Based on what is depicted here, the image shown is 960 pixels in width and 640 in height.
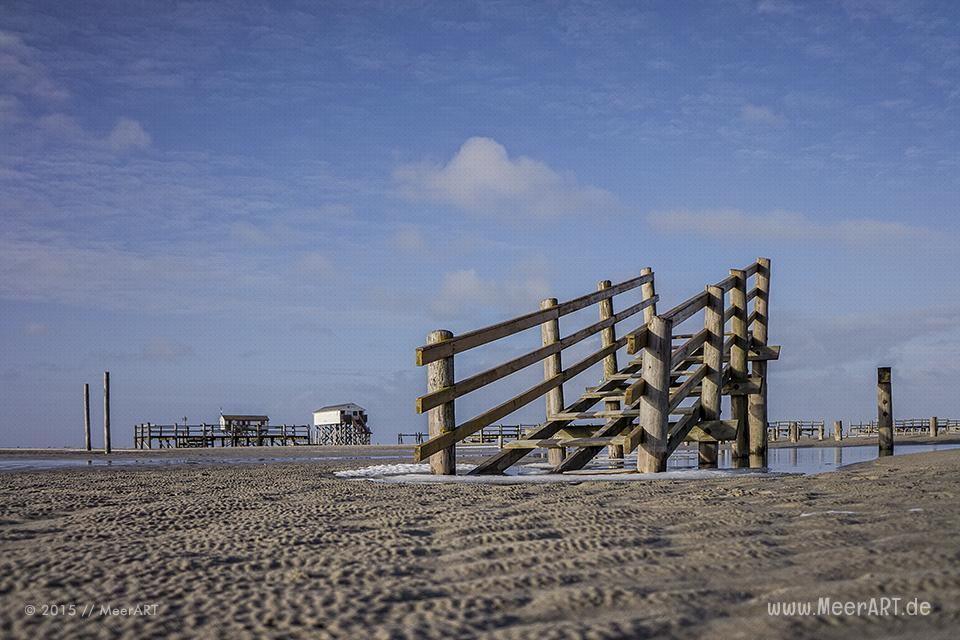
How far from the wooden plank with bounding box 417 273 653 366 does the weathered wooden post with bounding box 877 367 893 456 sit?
894 centimetres

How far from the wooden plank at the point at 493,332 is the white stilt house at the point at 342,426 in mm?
41345

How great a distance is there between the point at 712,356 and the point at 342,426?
139ft

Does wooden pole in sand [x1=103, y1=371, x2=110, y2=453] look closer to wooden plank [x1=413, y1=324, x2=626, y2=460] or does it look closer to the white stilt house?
the white stilt house

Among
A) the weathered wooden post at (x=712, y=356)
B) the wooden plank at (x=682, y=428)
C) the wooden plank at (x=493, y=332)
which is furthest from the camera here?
the weathered wooden post at (x=712, y=356)

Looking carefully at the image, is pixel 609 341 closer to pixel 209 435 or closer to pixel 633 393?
pixel 633 393

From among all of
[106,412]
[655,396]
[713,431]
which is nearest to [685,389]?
[713,431]

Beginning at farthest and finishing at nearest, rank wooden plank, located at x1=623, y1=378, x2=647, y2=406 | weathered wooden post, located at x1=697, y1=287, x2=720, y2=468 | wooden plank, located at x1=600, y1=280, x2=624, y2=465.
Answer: wooden plank, located at x1=600, y1=280, x2=624, y2=465 → weathered wooden post, located at x1=697, y1=287, x2=720, y2=468 → wooden plank, located at x1=623, y1=378, x2=647, y2=406

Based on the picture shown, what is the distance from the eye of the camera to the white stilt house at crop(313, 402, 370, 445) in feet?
162

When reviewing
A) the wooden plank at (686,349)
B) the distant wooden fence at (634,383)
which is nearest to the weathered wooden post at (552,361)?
the distant wooden fence at (634,383)

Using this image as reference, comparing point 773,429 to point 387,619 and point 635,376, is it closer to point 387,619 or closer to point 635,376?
point 635,376

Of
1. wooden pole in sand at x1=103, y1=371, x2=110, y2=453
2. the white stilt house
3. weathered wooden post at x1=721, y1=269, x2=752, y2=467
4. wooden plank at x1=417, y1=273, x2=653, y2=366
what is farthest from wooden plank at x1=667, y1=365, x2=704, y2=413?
the white stilt house

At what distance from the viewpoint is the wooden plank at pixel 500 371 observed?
680cm

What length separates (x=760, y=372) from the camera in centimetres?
1077

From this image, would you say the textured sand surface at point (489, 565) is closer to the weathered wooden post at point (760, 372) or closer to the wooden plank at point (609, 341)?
the wooden plank at point (609, 341)
